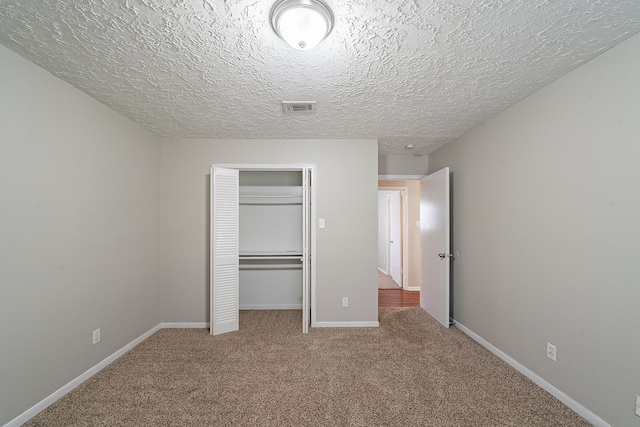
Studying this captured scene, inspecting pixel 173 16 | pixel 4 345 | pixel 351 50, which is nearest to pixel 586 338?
pixel 351 50

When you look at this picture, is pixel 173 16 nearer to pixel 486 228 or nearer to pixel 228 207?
pixel 228 207

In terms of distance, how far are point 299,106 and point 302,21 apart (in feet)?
3.72

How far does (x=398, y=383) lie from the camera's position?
2246 mm

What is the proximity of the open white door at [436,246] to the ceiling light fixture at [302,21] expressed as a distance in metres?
2.53

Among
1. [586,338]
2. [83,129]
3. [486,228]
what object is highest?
[83,129]

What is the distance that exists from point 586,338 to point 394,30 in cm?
236

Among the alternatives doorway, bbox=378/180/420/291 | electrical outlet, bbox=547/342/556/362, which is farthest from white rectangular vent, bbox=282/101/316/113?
doorway, bbox=378/180/420/291

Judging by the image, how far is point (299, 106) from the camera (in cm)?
250

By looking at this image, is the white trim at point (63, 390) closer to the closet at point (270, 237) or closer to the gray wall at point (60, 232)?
the gray wall at point (60, 232)

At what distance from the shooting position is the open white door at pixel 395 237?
5.87 m

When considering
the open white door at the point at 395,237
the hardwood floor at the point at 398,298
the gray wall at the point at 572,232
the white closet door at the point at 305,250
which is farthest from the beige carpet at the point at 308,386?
the open white door at the point at 395,237

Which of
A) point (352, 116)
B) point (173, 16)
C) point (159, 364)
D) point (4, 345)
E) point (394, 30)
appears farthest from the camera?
point (352, 116)

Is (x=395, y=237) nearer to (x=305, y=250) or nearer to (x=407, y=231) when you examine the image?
(x=407, y=231)

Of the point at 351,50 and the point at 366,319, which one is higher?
the point at 351,50
